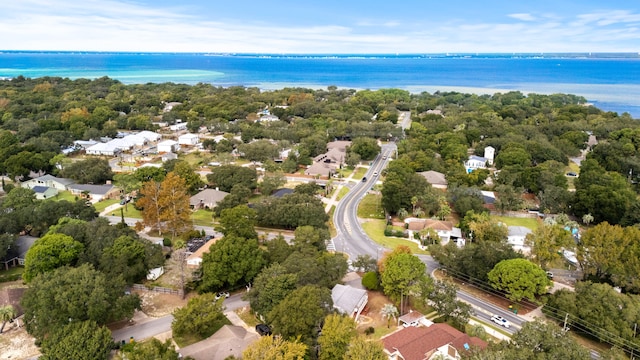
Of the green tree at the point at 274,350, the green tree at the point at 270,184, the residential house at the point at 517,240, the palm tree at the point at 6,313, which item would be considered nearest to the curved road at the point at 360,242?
the green tree at the point at 270,184

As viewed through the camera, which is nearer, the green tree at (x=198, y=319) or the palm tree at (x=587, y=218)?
the green tree at (x=198, y=319)

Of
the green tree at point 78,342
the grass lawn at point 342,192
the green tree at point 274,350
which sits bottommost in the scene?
the grass lawn at point 342,192

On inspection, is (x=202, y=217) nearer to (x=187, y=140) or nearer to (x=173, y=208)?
(x=173, y=208)

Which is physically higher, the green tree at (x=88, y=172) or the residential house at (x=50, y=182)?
the green tree at (x=88, y=172)

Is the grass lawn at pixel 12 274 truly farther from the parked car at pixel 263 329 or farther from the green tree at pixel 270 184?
the green tree at pixel 270 184

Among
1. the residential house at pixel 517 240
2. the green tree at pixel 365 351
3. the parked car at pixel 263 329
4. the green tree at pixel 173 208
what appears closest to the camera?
the green tree at pixel 365 351
